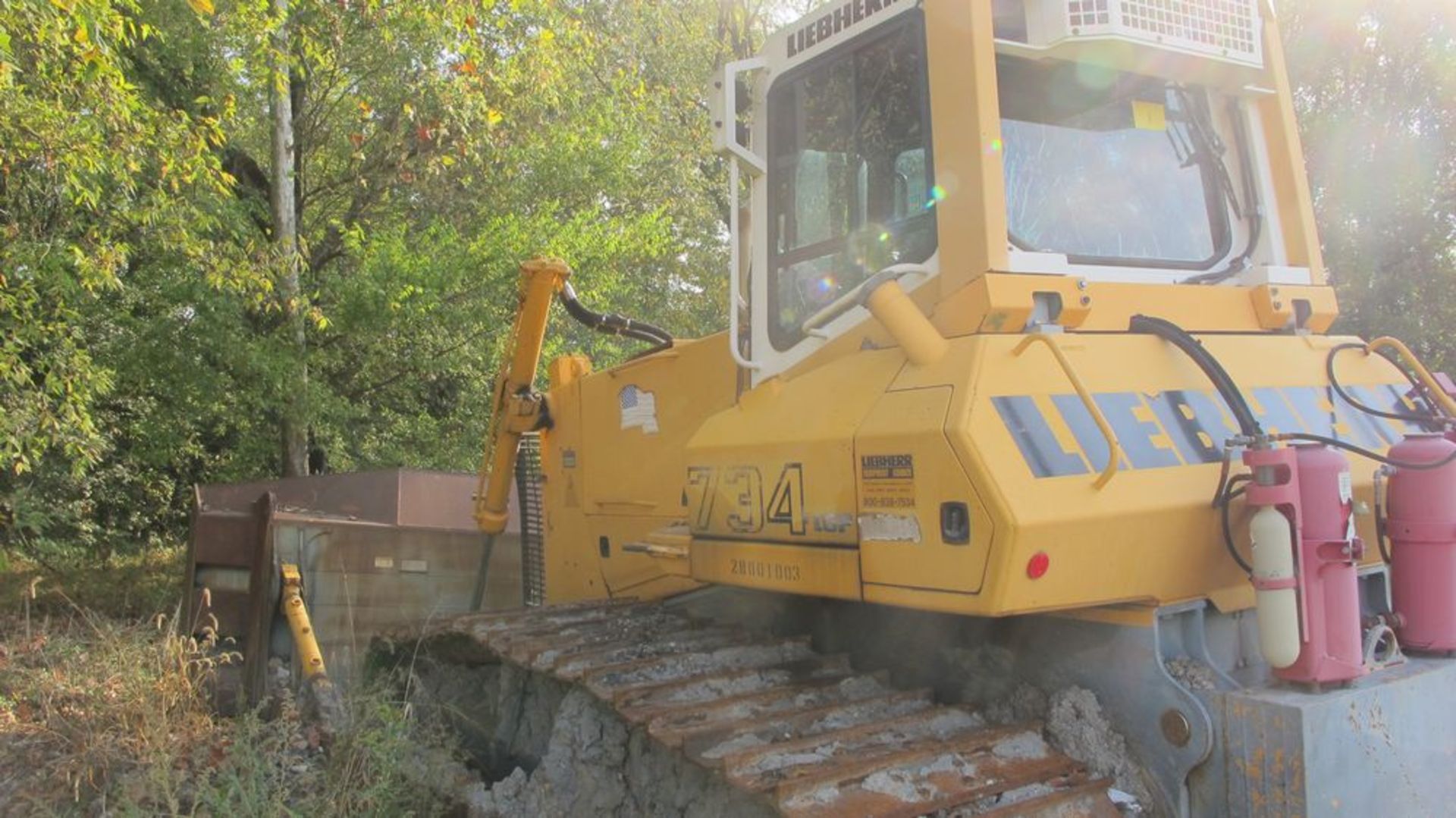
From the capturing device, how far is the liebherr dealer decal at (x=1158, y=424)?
94.7 inches

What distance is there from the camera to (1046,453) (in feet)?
7.83

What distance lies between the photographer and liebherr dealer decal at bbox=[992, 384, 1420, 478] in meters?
2.40

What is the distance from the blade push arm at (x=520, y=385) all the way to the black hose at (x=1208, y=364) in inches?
127

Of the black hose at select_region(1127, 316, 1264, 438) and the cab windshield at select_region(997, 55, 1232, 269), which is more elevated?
the cab windshield at select_region(997, 55, 1232, 269)

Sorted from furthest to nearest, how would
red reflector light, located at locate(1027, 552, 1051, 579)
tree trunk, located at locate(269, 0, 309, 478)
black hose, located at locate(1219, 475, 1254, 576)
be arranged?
tree trunk, located at locate(269, 0, 309, 478)
black hose, located at locate(1219, 475, 1254, 576)
red reflector light, located at locate(1027, 552, 1051, 579)

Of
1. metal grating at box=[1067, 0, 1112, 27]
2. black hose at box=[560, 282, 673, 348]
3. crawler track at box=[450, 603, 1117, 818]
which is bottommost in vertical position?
crawler track at box=[450, 603, 1117, 818]

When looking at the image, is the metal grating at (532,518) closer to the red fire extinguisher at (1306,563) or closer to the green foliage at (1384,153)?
the red fire extinguisher at (1306,563)

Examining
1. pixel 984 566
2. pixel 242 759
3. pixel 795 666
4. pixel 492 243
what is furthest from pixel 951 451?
pixel 492 243

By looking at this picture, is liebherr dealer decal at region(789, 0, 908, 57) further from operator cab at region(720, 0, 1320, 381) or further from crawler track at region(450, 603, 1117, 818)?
crawler track at region(450, 603, 1117, 818)

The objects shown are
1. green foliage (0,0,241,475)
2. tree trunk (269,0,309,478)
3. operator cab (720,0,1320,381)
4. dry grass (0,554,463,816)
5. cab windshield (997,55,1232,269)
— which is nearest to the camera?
operator cab (720,0,1320,381)

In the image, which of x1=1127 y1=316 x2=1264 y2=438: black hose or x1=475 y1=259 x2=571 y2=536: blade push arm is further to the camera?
x1=475 y1=259 x2=571 y2=536: blade push arm

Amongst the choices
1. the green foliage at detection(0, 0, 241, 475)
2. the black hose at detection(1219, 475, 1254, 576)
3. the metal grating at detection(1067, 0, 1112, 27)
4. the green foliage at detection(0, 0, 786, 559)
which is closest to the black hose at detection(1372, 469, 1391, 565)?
the black hose at detection(1219, 475, 1254, 576)

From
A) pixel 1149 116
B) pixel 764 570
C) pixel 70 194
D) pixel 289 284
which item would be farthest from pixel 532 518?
pixel 289 284

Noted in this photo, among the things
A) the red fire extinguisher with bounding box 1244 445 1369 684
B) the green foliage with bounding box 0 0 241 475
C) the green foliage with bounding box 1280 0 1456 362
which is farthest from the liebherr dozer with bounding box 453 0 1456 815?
the green foliage with bounding box 1280 0 1456 362
